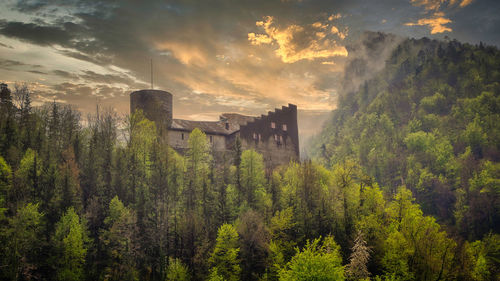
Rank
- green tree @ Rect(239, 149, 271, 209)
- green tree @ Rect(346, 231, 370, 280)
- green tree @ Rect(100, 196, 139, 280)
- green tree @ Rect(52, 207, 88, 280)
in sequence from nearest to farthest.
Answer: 1. green tree @ Rect(52, 207, 88, 280)
2. green tree @ Rect(346, 231, 370, 280)
3. green tree @ Rect(100, 196, 139, 280)
4. green tree @ Rect(239, 149, 271, 209)

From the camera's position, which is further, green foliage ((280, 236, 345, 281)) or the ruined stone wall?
the ruined stone wall

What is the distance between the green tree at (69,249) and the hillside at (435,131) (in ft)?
189

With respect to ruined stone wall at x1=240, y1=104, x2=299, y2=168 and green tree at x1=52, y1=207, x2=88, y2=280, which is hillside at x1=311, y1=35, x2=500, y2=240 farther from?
green tree at x1=52, y1=207, x2=88, y2=280

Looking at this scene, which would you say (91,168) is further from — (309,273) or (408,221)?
(408,221)

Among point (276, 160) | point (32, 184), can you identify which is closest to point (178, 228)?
point (32, 184)

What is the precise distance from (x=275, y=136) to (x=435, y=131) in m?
57.7

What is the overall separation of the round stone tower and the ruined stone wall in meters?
11.4

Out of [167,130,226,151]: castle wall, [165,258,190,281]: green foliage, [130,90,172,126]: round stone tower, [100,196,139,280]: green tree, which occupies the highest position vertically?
[130,90,172,126]: round stone tower

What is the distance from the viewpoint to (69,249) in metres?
33.4

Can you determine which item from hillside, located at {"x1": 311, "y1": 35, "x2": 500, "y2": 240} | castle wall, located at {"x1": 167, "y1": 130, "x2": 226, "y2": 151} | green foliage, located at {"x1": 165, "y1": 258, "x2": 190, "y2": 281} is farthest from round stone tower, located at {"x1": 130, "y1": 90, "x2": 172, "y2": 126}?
hillside, located at {"x1": 311, "y1": 35, "x2": 500, "y2": 240}

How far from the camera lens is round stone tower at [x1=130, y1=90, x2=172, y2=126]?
48688 mm

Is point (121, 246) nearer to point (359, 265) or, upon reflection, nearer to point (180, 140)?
point (180, 140)

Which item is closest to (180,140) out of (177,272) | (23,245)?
(177,272)

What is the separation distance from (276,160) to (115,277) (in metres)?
31.7
